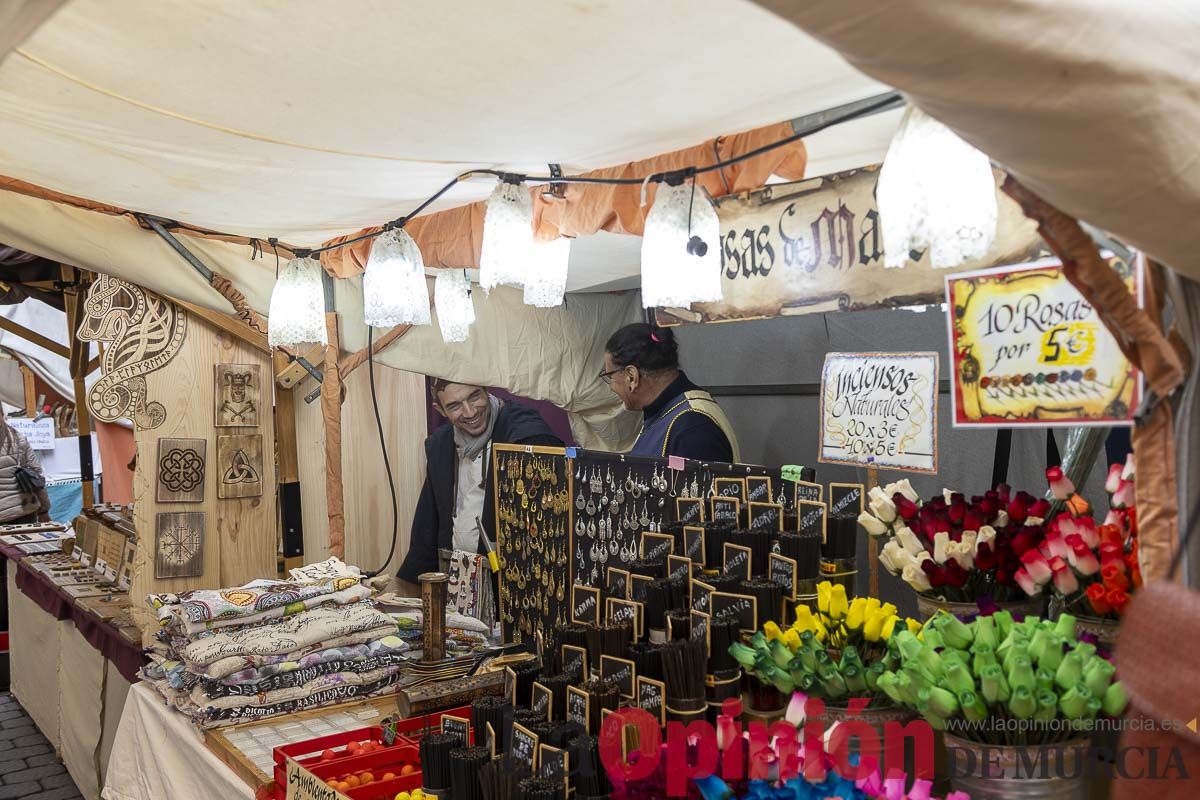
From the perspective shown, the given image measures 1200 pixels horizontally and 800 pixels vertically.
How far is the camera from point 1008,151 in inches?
34.6

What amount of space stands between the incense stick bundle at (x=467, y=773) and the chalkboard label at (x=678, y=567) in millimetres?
659

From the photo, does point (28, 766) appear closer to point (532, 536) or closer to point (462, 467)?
point (462, 467)

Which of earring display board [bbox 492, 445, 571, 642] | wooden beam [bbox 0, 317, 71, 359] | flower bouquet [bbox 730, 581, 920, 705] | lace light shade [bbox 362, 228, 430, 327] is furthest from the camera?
wooden beam [bbox 0, 317, 71, 359]

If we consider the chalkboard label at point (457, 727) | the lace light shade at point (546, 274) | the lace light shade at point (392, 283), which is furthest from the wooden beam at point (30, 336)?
the chalkboard label at point (457, 727)

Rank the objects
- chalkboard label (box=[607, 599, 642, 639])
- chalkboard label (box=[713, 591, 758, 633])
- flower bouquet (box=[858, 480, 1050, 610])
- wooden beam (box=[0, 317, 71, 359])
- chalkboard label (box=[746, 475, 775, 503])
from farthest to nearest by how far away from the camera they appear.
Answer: wooden beam (box=[0, 317, 71, 359]) → chalkboard label (box=[746, 475, 775, 503]) → chalkboard label (box=[607, 599, 642, 639]) → chalkboard label (box=[713, 591, 758, 633]) → flower bouquet (box=[858, 480, 1050, 610])

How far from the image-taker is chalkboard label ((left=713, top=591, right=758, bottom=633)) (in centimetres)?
196

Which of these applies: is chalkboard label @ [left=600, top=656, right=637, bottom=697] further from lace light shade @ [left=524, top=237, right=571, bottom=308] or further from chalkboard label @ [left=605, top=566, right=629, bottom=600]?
lace light shade @ [left=524, top=237, right=571, bottom=308]

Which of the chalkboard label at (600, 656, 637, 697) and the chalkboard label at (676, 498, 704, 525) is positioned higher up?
the chalkboard label at (676, 498, 704, 525)

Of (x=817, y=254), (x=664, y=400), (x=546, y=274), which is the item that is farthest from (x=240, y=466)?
(x=817, y=254)

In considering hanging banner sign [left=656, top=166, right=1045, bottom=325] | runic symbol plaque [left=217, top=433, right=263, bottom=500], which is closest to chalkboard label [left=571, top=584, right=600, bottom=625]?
hanging banner sign [left=656, top=166, right=1045, bottom=325]

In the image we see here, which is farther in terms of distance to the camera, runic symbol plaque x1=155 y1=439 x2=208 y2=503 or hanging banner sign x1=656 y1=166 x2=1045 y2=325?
runic symbol plaque x1=155 y1=439 x2=208 y2=503

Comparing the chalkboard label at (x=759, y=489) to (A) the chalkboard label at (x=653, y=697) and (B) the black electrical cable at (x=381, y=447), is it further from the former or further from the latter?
(B) the black electrical cable at (x=381, y=447)

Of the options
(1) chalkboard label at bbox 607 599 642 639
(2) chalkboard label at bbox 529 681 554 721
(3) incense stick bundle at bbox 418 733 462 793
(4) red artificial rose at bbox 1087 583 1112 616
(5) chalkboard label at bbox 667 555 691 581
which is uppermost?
(4) red artificial rose at bbox 1087 583 1112 616

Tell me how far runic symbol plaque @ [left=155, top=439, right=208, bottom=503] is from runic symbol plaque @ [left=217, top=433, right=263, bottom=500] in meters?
0.08
